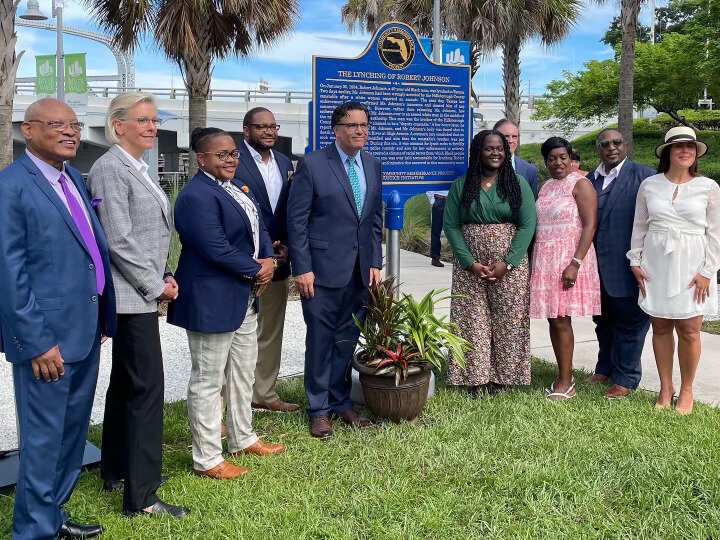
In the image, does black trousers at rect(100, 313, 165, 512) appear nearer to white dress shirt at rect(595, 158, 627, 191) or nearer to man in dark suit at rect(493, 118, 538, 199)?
man in dark suit at rect(493, 118, 538, 199)

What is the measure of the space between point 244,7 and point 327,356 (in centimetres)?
951

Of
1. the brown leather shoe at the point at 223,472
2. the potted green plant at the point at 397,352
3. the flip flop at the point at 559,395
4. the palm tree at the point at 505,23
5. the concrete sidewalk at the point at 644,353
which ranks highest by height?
the palm tree at the point at 505,23

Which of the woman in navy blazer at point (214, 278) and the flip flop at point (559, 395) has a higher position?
the woman in navy blazer at point (214, 278)

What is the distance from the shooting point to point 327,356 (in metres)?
4.86

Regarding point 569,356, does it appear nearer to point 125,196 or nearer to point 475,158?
point 475,158

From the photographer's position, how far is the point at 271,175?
4.97 metres

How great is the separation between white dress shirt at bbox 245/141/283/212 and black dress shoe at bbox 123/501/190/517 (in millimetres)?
2052

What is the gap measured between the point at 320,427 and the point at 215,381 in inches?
37.4

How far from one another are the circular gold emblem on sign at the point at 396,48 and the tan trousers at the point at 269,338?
186 centimetres

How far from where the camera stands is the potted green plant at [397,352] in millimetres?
4797

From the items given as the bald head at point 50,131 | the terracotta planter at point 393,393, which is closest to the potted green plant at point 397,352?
the terracotta planter at point 393,393

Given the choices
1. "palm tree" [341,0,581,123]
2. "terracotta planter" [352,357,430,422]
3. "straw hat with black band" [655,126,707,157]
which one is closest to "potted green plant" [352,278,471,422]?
"terracotta planter" [352,357,430,422]

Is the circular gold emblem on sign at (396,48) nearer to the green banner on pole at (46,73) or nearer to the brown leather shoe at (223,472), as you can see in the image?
the brown leather shoe at (223,472)

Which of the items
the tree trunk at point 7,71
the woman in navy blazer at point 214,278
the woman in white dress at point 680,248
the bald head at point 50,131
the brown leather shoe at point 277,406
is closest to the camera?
the bald head at point 50,131
